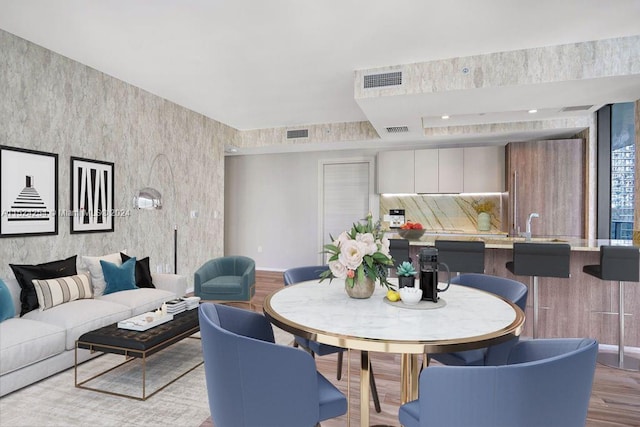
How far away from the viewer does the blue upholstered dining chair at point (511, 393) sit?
38.4 inches

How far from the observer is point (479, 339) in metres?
1.22

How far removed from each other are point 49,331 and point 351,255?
239 cm

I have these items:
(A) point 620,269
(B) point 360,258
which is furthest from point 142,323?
(A) point 620,269

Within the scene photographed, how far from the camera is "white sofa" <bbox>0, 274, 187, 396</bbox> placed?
237 centimetres

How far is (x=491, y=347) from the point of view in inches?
70.6

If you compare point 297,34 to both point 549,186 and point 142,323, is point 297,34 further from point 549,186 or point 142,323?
point 549,186

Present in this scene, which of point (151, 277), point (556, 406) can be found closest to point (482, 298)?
point (556, 406)

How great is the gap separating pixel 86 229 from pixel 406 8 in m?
3.76

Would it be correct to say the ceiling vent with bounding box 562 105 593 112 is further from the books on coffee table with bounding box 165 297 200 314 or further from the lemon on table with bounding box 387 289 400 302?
the books on coffee table with bounding box 165 297 200 314

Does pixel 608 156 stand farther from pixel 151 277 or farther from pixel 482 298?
pixel 151 277

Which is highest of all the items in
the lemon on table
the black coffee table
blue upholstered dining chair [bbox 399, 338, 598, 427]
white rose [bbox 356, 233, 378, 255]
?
white rose [bbox 356, 233, 378, 255]

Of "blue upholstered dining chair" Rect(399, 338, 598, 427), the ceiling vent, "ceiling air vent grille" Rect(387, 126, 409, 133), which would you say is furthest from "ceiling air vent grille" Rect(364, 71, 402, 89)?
"blue upholstered dining chair" Rect(399, 338, 598, 427)

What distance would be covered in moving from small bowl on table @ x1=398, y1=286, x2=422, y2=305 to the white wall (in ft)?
17.9

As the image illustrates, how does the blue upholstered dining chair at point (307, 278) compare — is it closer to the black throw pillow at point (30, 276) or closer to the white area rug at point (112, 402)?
the white area rug at point (112, 402)
